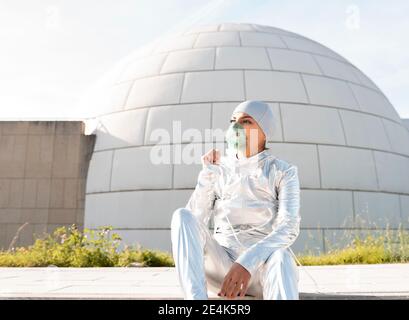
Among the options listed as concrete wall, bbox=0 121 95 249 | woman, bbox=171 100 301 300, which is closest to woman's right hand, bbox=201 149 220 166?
woman, bbox=171 100 301 300

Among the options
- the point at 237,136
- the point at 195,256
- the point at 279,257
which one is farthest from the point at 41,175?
the point at 279,257

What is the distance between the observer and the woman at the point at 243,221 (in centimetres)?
213

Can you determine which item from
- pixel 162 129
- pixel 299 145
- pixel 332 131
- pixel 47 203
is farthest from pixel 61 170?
pixel 332 131

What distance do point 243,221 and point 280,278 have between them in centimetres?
61

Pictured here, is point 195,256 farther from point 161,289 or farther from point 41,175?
point 41,175

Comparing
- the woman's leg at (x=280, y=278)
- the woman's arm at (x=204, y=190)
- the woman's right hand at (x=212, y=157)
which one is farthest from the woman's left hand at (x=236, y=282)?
the woman's right hand at (x=212, y=157)

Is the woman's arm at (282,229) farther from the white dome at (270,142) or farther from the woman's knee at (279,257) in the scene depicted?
the white dome at (270,142)

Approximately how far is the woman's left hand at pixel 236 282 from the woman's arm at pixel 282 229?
0.11 feet

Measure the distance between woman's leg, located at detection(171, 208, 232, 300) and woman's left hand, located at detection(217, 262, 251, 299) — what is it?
0.44 feet

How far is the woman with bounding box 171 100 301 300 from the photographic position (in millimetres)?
2133

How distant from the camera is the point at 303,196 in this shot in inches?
327

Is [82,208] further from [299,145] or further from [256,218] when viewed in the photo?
[256,218]

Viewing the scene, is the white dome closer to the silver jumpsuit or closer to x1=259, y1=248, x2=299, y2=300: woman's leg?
the silver jumpsuit

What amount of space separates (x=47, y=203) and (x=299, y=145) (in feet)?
22.0
